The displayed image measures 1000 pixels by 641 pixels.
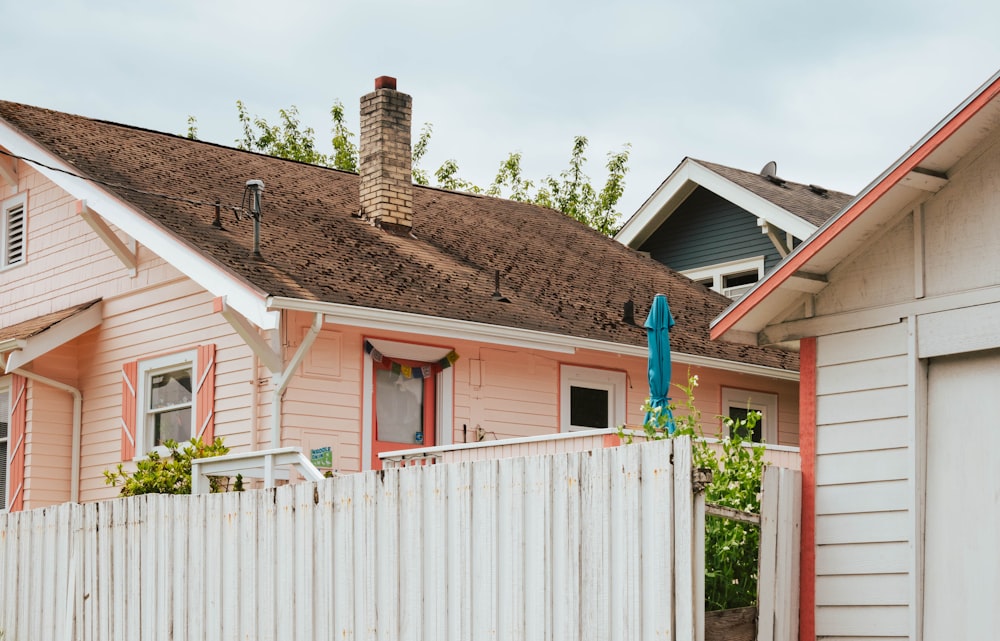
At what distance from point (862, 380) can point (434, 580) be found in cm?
280

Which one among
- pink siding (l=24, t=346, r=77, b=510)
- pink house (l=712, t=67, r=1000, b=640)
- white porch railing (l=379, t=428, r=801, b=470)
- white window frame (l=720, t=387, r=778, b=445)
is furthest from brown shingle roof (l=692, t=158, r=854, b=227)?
pink house (l=712, t=67, r=1000, b=640)

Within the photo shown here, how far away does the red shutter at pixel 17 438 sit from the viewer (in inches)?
705

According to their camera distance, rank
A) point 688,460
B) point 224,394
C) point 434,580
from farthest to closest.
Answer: point 224,394 → point 434,580 → point 688,460

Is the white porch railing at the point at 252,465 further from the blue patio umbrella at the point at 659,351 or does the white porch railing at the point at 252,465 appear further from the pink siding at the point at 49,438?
the pink siding at the point at 49,438

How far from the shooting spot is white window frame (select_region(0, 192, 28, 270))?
786 inches

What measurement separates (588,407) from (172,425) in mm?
5160

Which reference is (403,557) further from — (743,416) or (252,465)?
(743,416)

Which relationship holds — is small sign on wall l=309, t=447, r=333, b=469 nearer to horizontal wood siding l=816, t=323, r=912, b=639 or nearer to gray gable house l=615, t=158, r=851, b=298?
horizontal wood siding l=816, t=323, r=912, b=639

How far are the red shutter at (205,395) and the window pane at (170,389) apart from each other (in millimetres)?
476

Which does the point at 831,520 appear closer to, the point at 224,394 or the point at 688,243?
the point at 224,394

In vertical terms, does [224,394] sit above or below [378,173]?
below

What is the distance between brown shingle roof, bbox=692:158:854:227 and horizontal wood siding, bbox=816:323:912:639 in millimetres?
13411

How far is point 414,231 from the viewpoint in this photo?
768 inches

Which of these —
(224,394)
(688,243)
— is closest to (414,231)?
(224,394)
